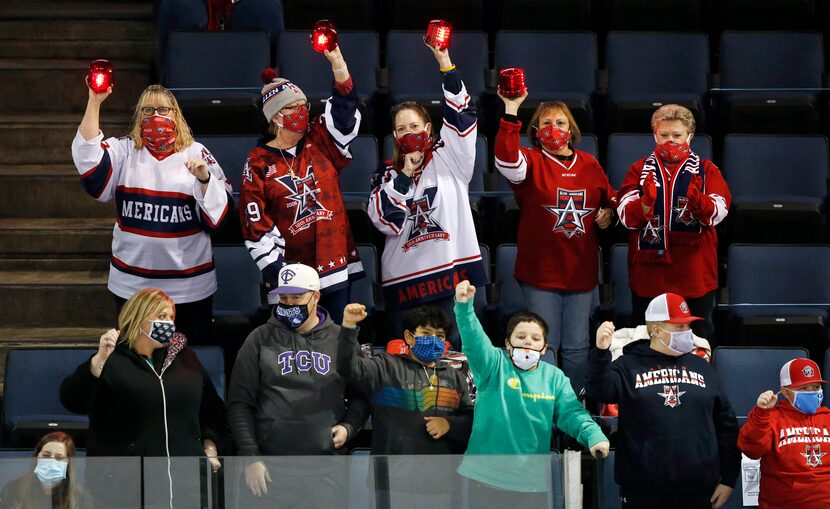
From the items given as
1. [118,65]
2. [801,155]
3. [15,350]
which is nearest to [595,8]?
[801,155]

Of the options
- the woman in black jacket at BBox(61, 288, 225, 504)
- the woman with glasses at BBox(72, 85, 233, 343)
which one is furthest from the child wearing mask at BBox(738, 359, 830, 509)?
the woman with glasses at BBox(72, 85, 233, 343)

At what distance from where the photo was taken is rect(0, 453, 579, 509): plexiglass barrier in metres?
4.36

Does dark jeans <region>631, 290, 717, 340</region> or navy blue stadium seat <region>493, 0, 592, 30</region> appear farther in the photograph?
navy blue stadium seat <region>493, 0, 592, 30</region>

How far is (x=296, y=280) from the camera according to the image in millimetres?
5078

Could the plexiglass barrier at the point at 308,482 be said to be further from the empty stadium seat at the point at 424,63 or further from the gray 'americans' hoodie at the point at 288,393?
the empty stadium seat at the point at 424,63

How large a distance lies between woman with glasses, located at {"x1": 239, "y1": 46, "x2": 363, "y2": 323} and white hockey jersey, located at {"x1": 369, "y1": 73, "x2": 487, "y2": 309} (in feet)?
0.63

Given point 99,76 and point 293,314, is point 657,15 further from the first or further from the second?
point 293,314

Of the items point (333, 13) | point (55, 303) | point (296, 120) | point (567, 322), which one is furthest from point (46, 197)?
point (567, 322)

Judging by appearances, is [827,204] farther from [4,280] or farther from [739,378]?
[4,280]

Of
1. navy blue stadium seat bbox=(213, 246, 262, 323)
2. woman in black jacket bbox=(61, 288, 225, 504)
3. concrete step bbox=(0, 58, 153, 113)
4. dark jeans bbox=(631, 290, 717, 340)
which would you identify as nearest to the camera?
woman in black jacket bbox=(61, 288, 225, 504)

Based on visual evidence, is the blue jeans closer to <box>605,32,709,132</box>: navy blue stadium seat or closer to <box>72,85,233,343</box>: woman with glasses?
<box>72,85,233,343</box>: woman with glasses

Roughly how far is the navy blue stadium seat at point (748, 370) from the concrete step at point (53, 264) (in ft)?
10.0

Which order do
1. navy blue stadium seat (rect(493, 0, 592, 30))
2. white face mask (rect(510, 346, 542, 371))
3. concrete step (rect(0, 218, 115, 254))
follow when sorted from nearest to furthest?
white face mask (rect(510, 346, 542, 371))
concrete step (rect(0, 218, 115, 254))
navy blue stadium seat (rect(493, 0, 592, 30))

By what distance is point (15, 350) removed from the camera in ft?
18.8
